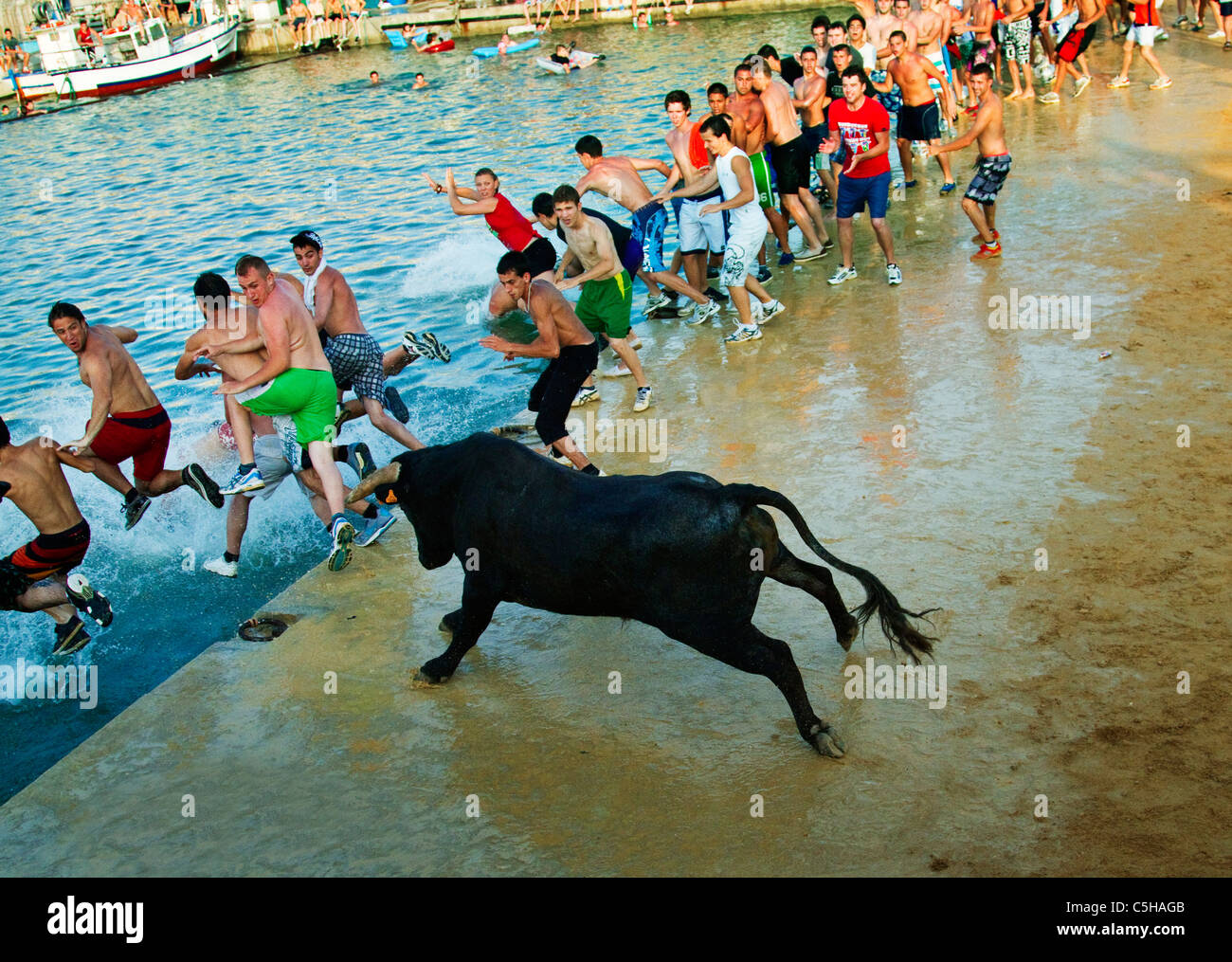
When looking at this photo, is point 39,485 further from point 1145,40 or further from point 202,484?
point 1145,40

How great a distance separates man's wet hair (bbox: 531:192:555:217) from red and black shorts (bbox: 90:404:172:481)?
3.70 metres

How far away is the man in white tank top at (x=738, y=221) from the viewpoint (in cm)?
959

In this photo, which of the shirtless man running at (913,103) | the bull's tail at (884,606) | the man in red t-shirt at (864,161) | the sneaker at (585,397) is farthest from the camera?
the shirtless man running at (913,103)

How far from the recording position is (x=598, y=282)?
8891mm

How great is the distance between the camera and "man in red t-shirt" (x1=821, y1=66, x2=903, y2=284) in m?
10.3

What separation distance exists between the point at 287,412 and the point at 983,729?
4979mm

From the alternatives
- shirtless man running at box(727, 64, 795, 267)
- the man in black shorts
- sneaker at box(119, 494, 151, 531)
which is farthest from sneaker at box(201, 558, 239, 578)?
shirtless man running at box(727, 64, 795, 267)

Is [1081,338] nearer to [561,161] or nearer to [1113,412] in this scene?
[1113,412]

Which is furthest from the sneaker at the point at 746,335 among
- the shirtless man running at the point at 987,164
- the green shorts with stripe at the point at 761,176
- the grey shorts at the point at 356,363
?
the grey shorts at the point at 356,363

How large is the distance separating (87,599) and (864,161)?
7.91 metres

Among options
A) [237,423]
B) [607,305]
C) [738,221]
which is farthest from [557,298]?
[738,221]

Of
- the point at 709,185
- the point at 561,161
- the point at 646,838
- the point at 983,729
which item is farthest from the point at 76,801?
the point at 561,161

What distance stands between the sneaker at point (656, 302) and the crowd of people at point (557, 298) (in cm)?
2

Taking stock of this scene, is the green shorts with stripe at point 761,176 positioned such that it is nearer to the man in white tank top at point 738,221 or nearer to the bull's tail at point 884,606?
the man in white tank top at point 738,221
